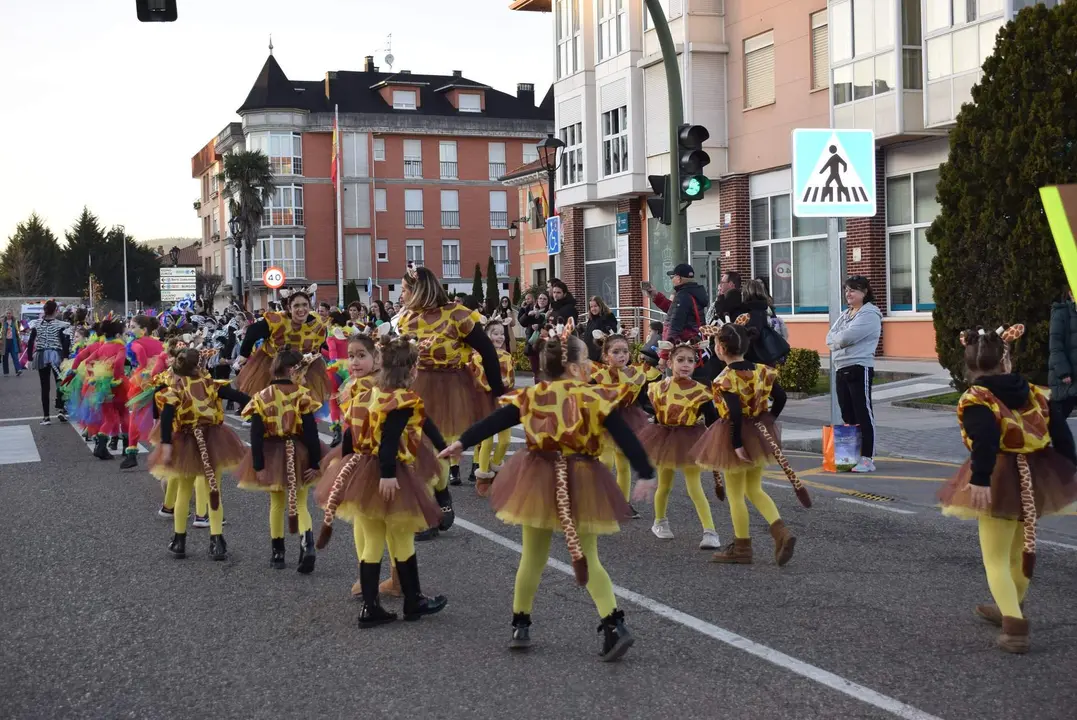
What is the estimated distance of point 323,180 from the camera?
2918 inches

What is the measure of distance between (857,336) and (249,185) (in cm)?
6178

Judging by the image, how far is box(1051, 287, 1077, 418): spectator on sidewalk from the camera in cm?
1157

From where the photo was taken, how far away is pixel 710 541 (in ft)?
27.5

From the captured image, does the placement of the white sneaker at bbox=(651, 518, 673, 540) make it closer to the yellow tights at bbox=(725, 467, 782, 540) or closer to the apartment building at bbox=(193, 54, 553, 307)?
the yellow tights at bbox=(725, 467, 782, 540)

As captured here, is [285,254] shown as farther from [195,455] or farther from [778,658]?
[778,658]

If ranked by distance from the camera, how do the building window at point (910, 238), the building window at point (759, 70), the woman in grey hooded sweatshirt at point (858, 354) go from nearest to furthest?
the woman in grey hooded sweatshirt at point (858, 354), the building window at point (910, 238), the building window at point (759, 70)

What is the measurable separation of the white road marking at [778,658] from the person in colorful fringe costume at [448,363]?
1.85m

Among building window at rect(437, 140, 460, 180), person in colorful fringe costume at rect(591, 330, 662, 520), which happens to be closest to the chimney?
building window at rect(437, 140, 460, 180)

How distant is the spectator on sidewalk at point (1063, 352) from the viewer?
11570mm

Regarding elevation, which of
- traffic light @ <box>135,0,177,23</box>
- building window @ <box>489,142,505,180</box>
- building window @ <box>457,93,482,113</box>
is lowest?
traffic light @ <box>135,0,177,23</box>

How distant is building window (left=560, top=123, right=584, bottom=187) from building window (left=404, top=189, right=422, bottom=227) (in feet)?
127

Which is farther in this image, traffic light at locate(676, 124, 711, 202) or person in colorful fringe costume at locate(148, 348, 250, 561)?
traffic light at locate(676, 124, 711, 202)

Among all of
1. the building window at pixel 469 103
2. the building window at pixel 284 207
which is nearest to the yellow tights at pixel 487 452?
the building window at pixel 284 207

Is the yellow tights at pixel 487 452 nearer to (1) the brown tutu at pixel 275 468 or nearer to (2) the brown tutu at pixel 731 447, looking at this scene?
(1) the brown tutu at pixel 275 468
